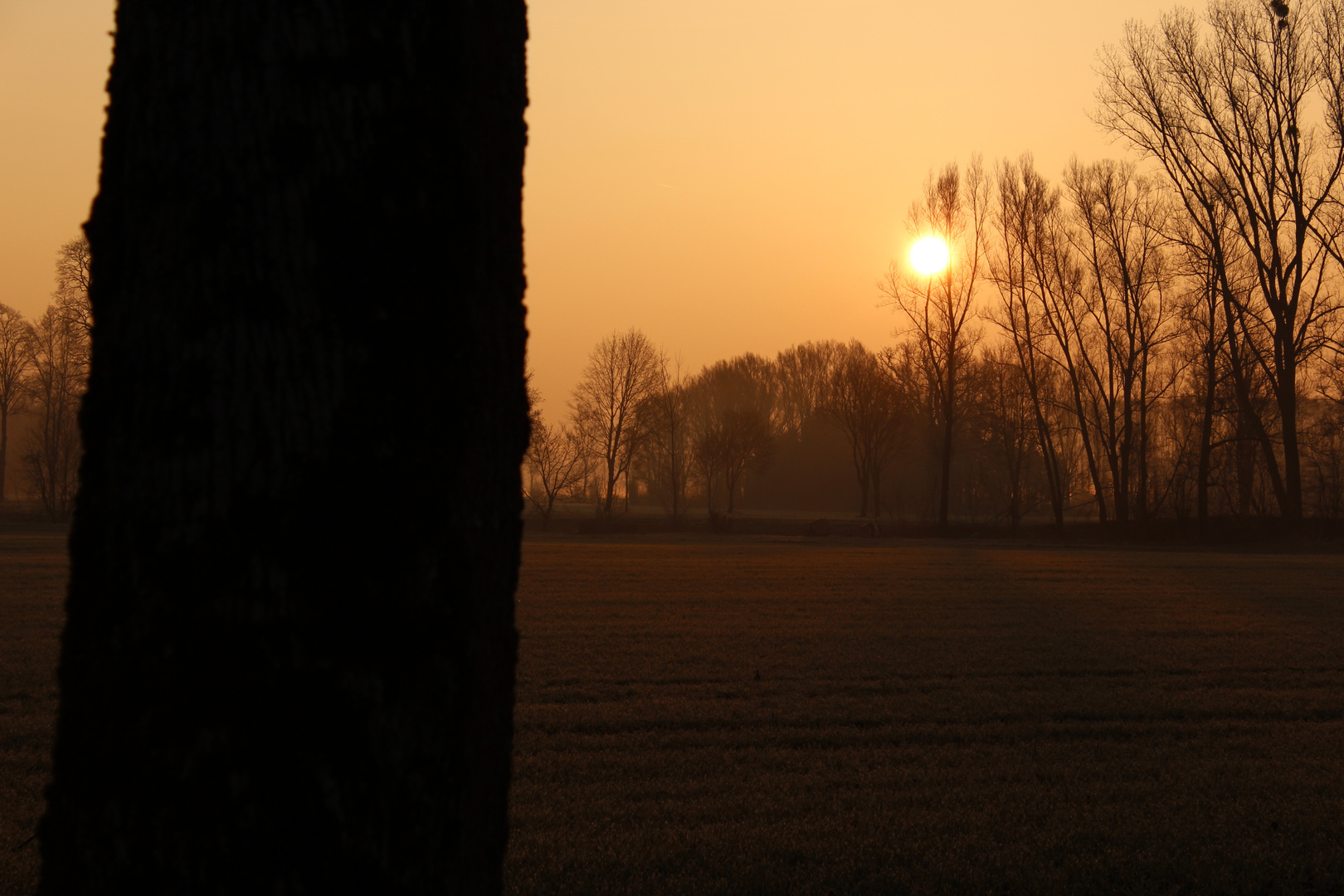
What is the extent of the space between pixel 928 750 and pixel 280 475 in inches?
236

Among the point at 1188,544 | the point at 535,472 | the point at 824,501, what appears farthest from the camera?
the point at 824,501

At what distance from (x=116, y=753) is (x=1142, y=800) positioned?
5577 millimetres

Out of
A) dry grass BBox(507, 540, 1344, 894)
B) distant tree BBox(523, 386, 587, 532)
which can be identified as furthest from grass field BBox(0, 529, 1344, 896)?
distant tree BBox(523, 386, 587, 532)

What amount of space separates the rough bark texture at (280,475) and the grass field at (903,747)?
316cm

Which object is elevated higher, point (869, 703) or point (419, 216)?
point (419, 216)

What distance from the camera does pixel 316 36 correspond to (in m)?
1.40

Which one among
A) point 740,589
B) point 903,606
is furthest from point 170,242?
point 740,589

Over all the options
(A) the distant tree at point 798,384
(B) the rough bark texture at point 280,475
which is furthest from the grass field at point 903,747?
(A) the distant tree at point 798,384

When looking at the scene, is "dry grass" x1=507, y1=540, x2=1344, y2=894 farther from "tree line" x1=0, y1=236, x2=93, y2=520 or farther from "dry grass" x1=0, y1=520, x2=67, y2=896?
"tree line" x1=0, y1=236, x2=93, y2=520

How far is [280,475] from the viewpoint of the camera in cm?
133

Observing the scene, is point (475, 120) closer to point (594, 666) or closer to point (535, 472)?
point (594, 666)

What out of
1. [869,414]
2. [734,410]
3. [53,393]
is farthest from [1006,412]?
[53,393]

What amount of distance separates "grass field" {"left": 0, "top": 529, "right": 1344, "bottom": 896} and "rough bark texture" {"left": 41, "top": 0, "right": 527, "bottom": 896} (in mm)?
3158

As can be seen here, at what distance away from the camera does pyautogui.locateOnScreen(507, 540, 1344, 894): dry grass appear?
14.7 feet
